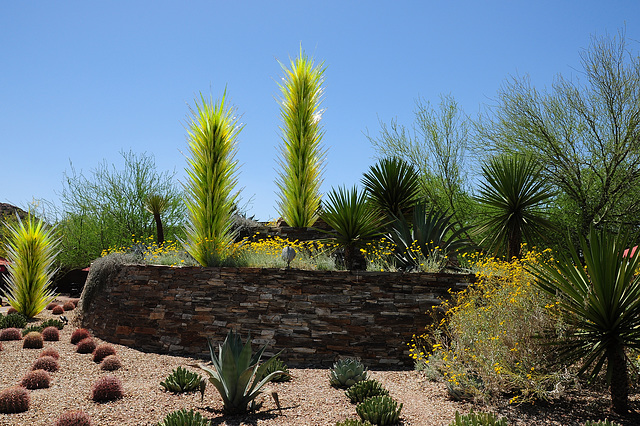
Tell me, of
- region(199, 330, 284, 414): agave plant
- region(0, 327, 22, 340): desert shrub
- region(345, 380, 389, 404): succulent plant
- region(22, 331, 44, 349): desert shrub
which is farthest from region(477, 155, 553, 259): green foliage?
region(0, 327, 22, 340): desert shrub

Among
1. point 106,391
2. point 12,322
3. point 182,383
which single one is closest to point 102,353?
point 106,391

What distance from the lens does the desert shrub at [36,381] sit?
21.0 feet

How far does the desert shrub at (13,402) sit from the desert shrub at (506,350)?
5402mm

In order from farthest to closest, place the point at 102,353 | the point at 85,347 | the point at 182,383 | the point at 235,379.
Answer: the point at 85,347, the point at 102,353, the point at 182,383, the point at 235,379

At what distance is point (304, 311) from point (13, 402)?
4.38 meters

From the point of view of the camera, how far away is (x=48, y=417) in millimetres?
5297

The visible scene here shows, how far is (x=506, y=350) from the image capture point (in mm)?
5680

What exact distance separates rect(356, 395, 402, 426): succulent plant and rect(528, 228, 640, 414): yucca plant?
2.15 m

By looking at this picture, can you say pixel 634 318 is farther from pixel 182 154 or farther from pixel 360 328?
pixel 182 154

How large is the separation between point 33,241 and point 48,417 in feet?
29.7

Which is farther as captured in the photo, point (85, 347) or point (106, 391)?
point (85, 347)

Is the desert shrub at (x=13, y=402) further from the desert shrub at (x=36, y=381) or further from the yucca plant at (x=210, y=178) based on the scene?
the yucca plant at (x=210, y=178)

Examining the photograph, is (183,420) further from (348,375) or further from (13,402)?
(13,402)

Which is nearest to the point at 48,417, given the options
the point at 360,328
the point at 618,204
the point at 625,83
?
the point at 360,328
